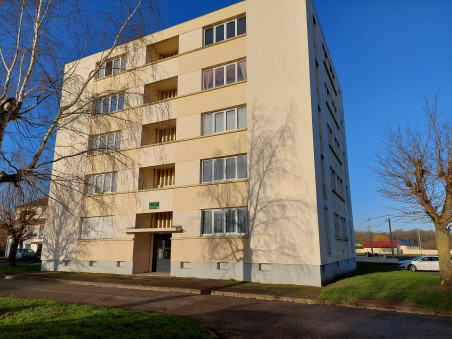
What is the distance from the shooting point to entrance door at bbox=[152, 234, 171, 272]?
19.8 metres

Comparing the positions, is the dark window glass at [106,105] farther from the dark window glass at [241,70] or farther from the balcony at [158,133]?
the dark window glass at [241,70]

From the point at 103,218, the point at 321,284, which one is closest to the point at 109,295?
the point at 321,284

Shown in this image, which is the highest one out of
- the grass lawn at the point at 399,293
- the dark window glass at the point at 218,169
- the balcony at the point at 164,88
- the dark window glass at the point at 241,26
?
the dark window glass at the point at 241,26

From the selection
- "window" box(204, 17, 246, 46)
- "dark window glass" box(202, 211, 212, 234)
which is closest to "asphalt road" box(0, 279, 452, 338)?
"dark window glass" box(202, 211, 212, 234)

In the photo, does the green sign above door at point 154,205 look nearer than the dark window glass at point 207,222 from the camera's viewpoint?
No

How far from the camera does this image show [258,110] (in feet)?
55.6

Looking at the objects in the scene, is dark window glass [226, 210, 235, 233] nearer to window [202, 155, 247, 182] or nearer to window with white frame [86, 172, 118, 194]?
window [202, 155, 247, 182]

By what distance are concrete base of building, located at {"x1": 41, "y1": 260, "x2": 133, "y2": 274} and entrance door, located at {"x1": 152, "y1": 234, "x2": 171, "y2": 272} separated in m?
1.80

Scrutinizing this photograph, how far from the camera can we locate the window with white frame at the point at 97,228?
20.3 metres

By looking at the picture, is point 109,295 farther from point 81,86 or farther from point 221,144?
point 221,144

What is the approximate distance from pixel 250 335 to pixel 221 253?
9.46 meters

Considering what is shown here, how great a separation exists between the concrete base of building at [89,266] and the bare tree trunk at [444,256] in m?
15.4

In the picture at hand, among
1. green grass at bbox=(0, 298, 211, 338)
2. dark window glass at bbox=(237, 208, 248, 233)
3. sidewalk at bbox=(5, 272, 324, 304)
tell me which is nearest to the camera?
green grass at bbox=(0, 298, 211, 338)

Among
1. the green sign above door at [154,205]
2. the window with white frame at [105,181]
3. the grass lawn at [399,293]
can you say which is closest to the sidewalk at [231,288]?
the grass lawn at [399,293]
